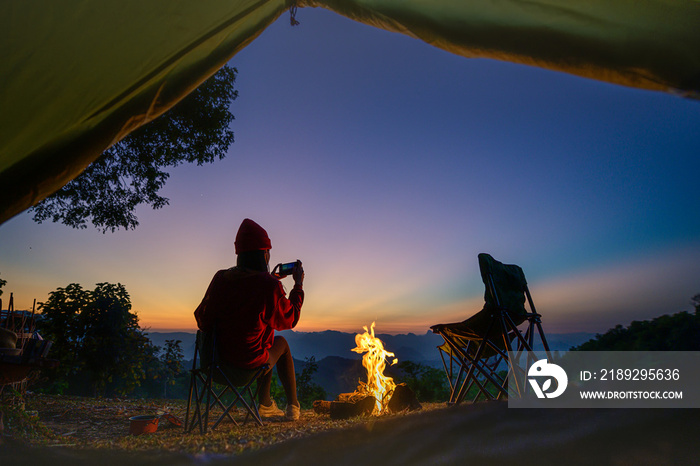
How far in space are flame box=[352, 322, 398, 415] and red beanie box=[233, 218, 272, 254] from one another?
1590mm

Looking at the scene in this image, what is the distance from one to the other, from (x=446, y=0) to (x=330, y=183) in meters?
4.18

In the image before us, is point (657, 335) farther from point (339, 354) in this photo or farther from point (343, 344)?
point (343, 344)

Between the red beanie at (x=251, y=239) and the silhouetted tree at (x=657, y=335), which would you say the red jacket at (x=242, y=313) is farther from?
the silhouetted tree at (x=657, y=335)

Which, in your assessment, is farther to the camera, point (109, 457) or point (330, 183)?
point (330, 183)

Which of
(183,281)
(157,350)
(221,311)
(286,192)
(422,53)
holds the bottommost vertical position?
(157,350)

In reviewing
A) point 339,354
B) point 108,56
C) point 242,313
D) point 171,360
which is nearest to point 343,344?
point 339,354

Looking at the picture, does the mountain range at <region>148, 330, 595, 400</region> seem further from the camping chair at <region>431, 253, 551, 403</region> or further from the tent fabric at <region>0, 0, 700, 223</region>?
the tent fabric at <region>0, 0, 700, 223</region>

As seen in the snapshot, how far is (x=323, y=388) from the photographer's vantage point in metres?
5.87

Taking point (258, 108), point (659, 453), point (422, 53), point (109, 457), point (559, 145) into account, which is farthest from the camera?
point (258, 108)

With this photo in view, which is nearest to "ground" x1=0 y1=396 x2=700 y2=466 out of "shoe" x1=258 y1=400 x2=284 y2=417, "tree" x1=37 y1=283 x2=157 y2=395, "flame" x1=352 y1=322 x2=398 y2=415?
"shoe" x1=258 y1=400 x2=284 y2=417

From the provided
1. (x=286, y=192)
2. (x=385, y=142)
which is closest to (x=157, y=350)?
(x=286, y=192)

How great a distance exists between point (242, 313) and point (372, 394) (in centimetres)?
164

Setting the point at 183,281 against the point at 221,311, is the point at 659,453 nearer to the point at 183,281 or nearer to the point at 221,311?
the point at 221,311

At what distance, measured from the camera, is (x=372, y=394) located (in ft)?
11.7
